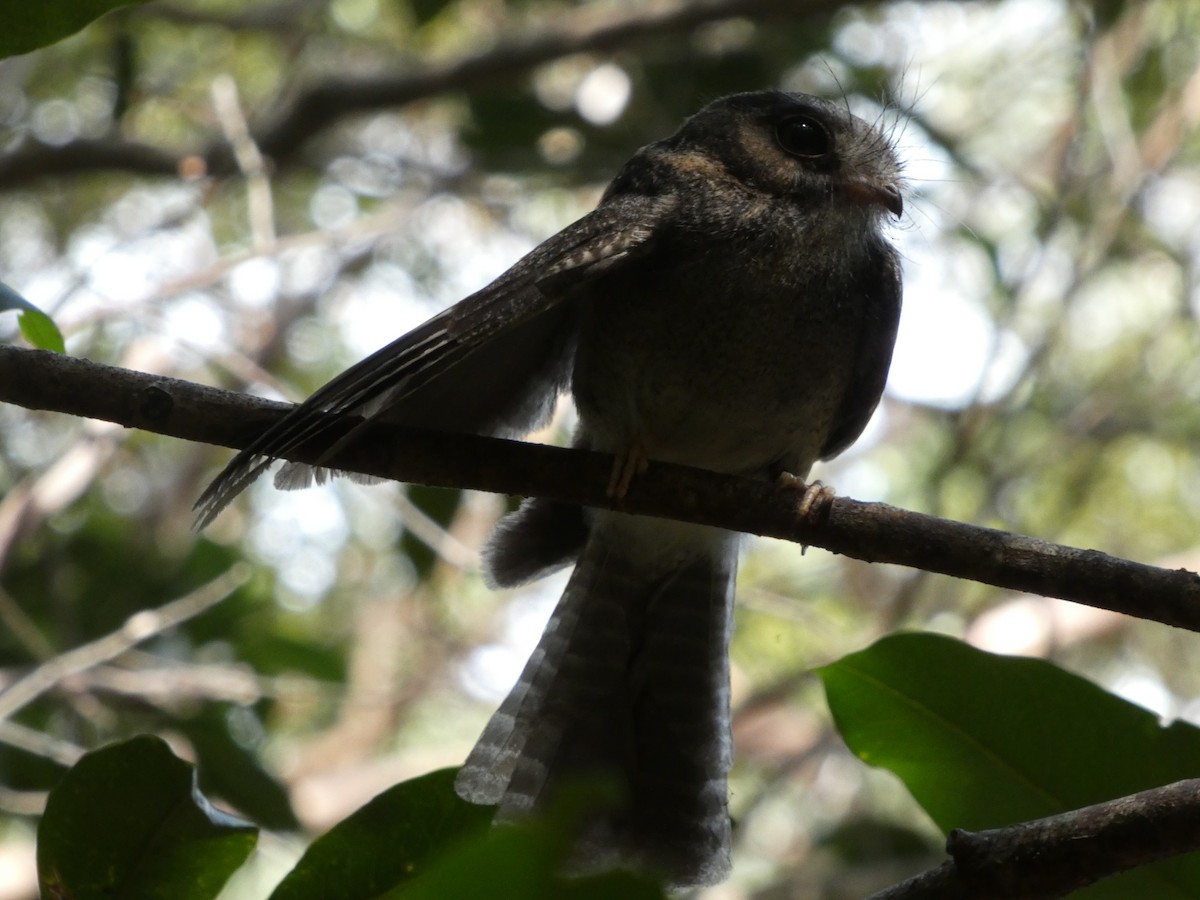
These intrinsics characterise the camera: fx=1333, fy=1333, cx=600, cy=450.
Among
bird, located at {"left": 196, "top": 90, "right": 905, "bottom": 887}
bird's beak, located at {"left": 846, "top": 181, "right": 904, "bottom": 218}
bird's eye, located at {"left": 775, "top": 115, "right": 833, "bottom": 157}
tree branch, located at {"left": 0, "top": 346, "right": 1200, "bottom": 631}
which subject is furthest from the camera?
bird's eye, located at {"left": 775, "top": 115, "right": 833, "bottom": 157}

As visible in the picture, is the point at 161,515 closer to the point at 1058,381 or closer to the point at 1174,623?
the point at 1058,381

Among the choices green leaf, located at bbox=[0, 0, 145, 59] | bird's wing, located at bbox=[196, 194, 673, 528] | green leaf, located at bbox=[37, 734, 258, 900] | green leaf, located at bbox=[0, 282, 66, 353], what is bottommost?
green leaf, located at bbox=[37, 734, 258, 900]

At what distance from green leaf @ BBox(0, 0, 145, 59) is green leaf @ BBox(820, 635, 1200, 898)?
1.65 m

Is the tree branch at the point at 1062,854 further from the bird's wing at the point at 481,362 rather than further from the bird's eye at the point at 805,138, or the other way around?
the bird's eye at the point at 805,138

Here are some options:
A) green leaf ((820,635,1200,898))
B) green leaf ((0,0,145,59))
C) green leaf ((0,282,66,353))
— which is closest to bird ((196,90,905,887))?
green leaf ((820,635,1200,898))

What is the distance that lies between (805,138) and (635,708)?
1443mm

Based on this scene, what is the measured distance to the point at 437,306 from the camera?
27.2 feet

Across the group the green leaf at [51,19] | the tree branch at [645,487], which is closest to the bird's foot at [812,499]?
the tree branch at [645,487]

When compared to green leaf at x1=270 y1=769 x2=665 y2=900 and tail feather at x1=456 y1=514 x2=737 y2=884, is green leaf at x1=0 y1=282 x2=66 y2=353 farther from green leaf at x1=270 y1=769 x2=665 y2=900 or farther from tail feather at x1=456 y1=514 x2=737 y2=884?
tail feather at x1=456 y1=514 x2=737 y2=884

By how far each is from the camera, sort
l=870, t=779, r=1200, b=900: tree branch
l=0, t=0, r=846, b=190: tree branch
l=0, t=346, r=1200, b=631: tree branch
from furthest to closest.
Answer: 1. l=0, t=0, r=846, b=190: tree branch
2. l=0, t=346, r=1200, b=631: tree branch
3. l=870, t=779, r=1200, b=900: tree branch

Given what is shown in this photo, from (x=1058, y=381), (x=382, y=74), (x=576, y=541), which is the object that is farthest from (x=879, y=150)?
(x=1058, y=381)

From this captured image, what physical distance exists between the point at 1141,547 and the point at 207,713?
250 inches

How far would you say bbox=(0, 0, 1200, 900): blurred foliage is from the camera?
4621 mm

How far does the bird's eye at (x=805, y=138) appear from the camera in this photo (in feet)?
10.7
